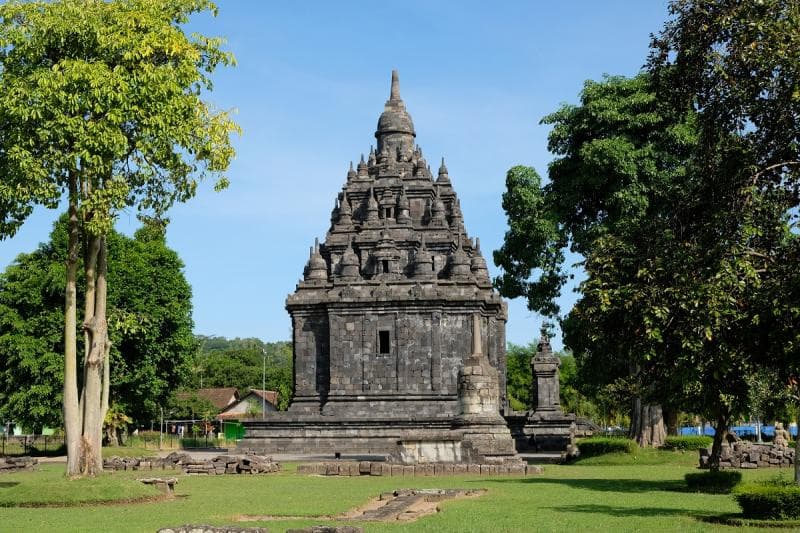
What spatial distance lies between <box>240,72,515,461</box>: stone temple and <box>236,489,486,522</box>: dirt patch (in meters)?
18.5

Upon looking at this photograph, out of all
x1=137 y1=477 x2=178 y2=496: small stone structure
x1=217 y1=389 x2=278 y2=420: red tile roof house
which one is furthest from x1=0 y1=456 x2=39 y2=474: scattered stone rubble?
x1=217 y1=389 x2=278 y2=420: red tile roof house

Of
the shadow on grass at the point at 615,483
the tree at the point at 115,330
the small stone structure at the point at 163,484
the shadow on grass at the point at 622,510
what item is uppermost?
the tree at the point at 115,330

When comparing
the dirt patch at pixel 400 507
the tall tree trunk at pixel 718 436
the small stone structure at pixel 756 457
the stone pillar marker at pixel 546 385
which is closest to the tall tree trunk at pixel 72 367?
the dirt patch at pixel 400 507

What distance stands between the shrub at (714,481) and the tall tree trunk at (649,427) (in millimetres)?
16700

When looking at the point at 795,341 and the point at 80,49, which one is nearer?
the point at 795,341

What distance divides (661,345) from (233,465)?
1735cm

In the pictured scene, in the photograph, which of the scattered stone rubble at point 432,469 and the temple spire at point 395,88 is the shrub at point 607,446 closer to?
the scattered stone rubble at point 432,469

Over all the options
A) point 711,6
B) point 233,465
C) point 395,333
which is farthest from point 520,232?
point 711,6

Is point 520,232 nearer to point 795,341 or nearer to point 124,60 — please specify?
point 124,60

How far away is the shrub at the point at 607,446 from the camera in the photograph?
34.9m

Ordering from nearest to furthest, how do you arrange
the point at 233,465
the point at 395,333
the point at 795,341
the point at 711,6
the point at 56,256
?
the point at 795,341 < the point at 711,6 < the point at 233,465 < the point at 395,333 < the point at 56,256

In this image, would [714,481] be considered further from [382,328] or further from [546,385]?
[546,385]

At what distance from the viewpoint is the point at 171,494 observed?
73.6 ft

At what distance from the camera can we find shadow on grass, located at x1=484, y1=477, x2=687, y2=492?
76.9 ft
